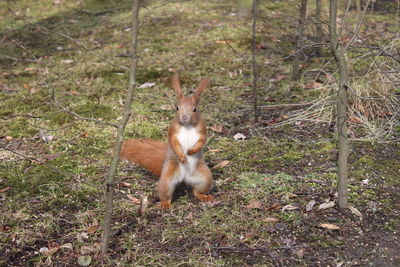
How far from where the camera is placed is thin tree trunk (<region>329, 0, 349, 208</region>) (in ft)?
9.04

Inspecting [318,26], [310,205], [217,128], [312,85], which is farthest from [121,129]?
[318,26]

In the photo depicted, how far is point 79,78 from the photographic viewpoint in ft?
19.7

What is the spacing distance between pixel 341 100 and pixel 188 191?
51.8 inches

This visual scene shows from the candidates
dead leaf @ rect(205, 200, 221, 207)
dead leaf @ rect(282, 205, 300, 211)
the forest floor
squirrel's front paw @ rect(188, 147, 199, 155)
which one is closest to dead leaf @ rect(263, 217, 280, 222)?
the forest floor

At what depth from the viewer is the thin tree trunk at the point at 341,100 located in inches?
108

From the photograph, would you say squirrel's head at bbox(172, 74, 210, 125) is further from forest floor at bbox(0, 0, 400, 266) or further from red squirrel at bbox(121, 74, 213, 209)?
forest floor at bbox(0, 0, 400, 266)

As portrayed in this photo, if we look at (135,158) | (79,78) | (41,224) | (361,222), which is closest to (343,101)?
(361,222)

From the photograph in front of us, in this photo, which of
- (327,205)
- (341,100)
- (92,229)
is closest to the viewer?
(341,100)

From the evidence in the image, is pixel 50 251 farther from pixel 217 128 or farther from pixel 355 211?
pixel 217 128

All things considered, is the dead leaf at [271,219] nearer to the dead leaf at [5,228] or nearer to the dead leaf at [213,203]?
the dead leaf at [213,203]

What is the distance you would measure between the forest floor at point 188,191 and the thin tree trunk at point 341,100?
176 millimetres

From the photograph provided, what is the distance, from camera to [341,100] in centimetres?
287

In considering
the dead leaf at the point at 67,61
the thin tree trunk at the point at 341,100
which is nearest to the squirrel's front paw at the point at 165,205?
the thin tree trunk at the point at 341,100

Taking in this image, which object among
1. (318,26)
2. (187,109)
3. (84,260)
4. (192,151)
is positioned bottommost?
(84,260)
